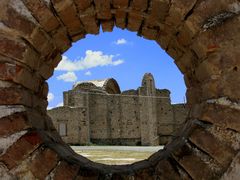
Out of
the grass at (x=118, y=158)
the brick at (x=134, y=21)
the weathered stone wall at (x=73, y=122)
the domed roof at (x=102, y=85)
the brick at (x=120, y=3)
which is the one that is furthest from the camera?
the domed roof at (x=102, y=85)

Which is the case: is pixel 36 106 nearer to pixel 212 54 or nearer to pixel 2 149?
pixel 2 149

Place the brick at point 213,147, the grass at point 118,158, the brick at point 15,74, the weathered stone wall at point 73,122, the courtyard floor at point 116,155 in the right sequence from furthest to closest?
A: 1. the weathered stone wall at point 73,122
2. the courtyard floor at point 116,155
3. the grass at point 118,158
4. the brick at point 15,74
5. the brick at point 213,147

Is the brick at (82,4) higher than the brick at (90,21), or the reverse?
the brick at (82,4)

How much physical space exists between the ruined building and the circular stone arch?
23160 millimetres

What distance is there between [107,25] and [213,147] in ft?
3.72

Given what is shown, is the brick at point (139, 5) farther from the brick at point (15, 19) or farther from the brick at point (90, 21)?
the brick at point (15, 19)

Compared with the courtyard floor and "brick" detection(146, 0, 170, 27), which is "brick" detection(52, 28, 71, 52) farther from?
the courtyard floor

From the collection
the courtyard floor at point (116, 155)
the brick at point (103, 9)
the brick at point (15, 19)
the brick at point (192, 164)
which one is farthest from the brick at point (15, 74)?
the courtyard floor at point (116, 155)

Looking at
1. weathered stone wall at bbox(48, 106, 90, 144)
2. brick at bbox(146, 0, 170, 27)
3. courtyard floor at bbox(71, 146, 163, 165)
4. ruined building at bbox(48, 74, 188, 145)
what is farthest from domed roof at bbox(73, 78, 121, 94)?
brick at bbox(146, 0, 170, 27)

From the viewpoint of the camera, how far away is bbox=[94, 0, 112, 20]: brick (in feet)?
6.99

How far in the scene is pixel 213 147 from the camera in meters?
1.82

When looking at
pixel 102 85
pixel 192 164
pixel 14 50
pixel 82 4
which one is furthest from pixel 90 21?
pixel 102 85

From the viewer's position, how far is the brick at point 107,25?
2.45m

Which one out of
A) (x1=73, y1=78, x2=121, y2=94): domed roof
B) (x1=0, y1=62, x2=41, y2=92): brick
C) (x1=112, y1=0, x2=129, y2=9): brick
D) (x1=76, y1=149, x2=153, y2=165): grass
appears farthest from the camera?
(x1=73, y1=78, x2=121, y2=94): domed roof
